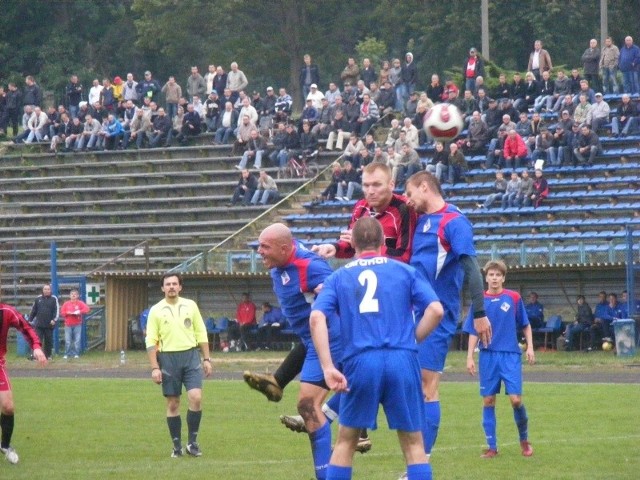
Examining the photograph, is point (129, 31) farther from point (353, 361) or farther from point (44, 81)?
point (353, 361)

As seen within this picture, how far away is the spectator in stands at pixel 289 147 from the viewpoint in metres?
37.0

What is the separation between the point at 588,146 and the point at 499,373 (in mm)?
20043

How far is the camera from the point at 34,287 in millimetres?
36344

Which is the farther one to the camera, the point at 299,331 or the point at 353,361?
the point at 299,331

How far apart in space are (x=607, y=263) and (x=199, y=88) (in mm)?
17159

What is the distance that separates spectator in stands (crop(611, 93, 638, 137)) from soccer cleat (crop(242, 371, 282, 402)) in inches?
930

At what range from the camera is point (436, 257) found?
1068 centimetres

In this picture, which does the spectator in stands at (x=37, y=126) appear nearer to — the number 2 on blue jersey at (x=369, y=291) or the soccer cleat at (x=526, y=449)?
the soccer cleat at (x=526, y=449)

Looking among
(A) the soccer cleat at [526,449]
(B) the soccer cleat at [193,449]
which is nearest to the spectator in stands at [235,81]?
(B) the soccer cleat at [193,449]

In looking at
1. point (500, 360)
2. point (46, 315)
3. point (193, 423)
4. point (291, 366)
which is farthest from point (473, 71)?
point (291, 366)

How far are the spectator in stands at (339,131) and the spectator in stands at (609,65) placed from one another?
6.88m

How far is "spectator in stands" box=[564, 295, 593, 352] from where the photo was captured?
28.2 metres

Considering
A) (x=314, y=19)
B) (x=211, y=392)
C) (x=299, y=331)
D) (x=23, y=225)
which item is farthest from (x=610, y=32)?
(x=299, y=331)

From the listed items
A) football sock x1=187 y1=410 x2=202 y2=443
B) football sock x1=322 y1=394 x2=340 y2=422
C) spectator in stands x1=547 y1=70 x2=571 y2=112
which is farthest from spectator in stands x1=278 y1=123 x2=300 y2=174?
football sock x1=322 y1=394 x2=340 y2=422
